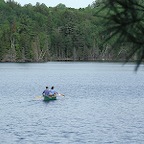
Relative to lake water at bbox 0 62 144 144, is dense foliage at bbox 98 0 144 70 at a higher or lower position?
higher

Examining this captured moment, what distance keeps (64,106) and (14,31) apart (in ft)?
477

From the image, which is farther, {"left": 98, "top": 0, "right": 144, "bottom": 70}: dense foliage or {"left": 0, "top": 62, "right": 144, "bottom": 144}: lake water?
{"left": 0, "top": 62, "right": 144, "bottom": 144}: lake water

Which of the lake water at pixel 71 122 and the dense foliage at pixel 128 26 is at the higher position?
the dense foliage at pixel 128 26

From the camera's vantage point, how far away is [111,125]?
98.0 feet

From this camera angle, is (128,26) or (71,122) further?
(71,122)

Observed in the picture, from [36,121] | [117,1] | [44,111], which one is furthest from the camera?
[44,111]

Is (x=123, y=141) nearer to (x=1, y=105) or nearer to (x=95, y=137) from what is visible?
(x=95, y=137)

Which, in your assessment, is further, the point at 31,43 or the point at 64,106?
the point at 31,43

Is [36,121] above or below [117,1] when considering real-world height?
below

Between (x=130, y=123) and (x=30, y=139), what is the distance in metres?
8.31

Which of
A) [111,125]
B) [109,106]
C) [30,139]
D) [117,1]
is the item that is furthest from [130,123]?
[117,1]

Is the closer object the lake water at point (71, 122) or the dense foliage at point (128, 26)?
the dense foliage at point (128, 26)

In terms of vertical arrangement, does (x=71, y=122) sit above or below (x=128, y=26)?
below

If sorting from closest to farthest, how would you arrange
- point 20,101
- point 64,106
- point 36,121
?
point 36,121
point 64,106
point 20,101
